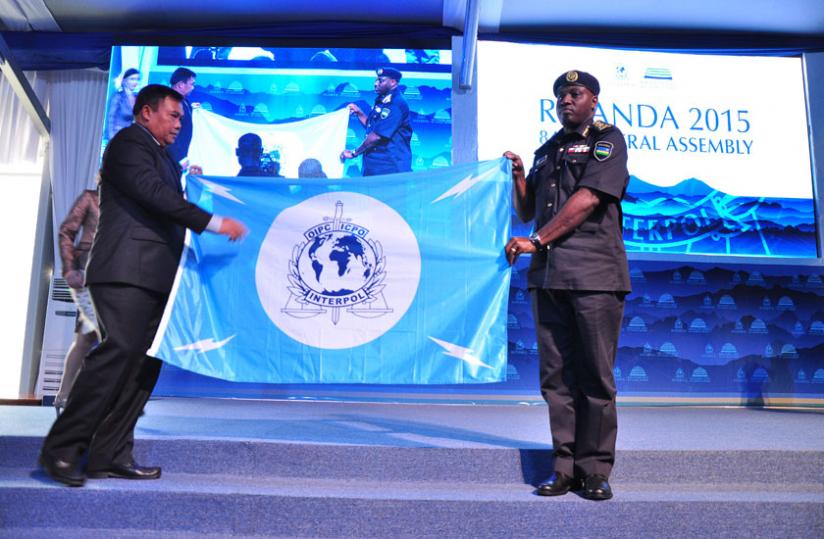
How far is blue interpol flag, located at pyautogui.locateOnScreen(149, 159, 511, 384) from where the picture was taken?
3.11 meters

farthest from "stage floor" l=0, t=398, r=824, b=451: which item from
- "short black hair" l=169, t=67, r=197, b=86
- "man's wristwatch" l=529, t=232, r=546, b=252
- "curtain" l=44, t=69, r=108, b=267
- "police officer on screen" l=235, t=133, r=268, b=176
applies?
"short black hair" l=169, t=67, r=197, b=86

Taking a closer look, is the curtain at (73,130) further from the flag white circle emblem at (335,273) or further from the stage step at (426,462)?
the stage step at (426,462)

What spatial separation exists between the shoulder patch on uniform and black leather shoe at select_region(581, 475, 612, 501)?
1.19m

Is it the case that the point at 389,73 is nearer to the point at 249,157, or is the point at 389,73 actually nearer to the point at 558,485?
the point at 249,157

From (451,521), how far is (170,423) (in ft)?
6.01

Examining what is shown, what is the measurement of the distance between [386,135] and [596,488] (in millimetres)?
3807

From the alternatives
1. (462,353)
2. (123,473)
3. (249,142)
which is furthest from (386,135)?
(123,473)

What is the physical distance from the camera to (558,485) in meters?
2.52

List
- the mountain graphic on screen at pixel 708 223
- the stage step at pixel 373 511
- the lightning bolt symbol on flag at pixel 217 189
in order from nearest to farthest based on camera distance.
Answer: the stage step at pixel 373 511 → the lightning bolt symbol on flag at pixel 217 189 → the mountain graphic on screen at pixel 708 223

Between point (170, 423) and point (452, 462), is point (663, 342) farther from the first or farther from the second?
point (170, 423)

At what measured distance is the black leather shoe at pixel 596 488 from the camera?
2.43 metres

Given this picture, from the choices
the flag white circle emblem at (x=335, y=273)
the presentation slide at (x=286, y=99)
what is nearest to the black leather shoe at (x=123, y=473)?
the flag white circle emblem at (x=335, y=273)

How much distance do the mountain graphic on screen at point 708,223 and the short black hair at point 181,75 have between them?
12.4 feet

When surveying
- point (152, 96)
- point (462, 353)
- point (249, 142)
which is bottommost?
point (462, 353)
